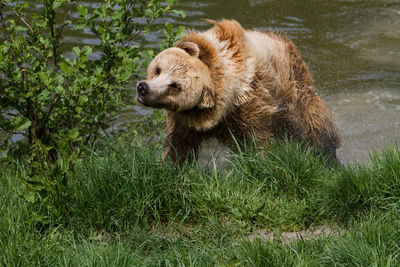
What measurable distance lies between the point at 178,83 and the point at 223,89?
15.9 inches

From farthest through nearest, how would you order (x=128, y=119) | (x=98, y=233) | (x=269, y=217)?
(x=128, y=119)
(x=269, y=217)
(x=98, y=233)

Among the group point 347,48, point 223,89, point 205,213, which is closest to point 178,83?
point 223,89

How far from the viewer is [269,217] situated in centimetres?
423

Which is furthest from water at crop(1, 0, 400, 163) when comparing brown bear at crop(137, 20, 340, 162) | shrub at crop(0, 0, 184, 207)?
shrub at crop(0, 0, 184, 207)

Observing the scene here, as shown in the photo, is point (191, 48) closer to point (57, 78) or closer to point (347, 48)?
point (57, 78)

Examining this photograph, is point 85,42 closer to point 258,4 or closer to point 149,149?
point 258,4

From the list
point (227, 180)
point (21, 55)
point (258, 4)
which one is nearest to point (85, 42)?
point (258, 4)

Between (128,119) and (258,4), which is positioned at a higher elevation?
(258,4)

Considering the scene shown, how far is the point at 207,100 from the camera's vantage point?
456 centimetres

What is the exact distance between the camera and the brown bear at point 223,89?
14.5 ft

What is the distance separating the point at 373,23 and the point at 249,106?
5.51 m

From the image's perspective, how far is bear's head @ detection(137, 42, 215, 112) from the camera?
432cm

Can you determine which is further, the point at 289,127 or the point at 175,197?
the point at 289,127

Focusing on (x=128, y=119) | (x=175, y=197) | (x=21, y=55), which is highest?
(x=21, y=55)
